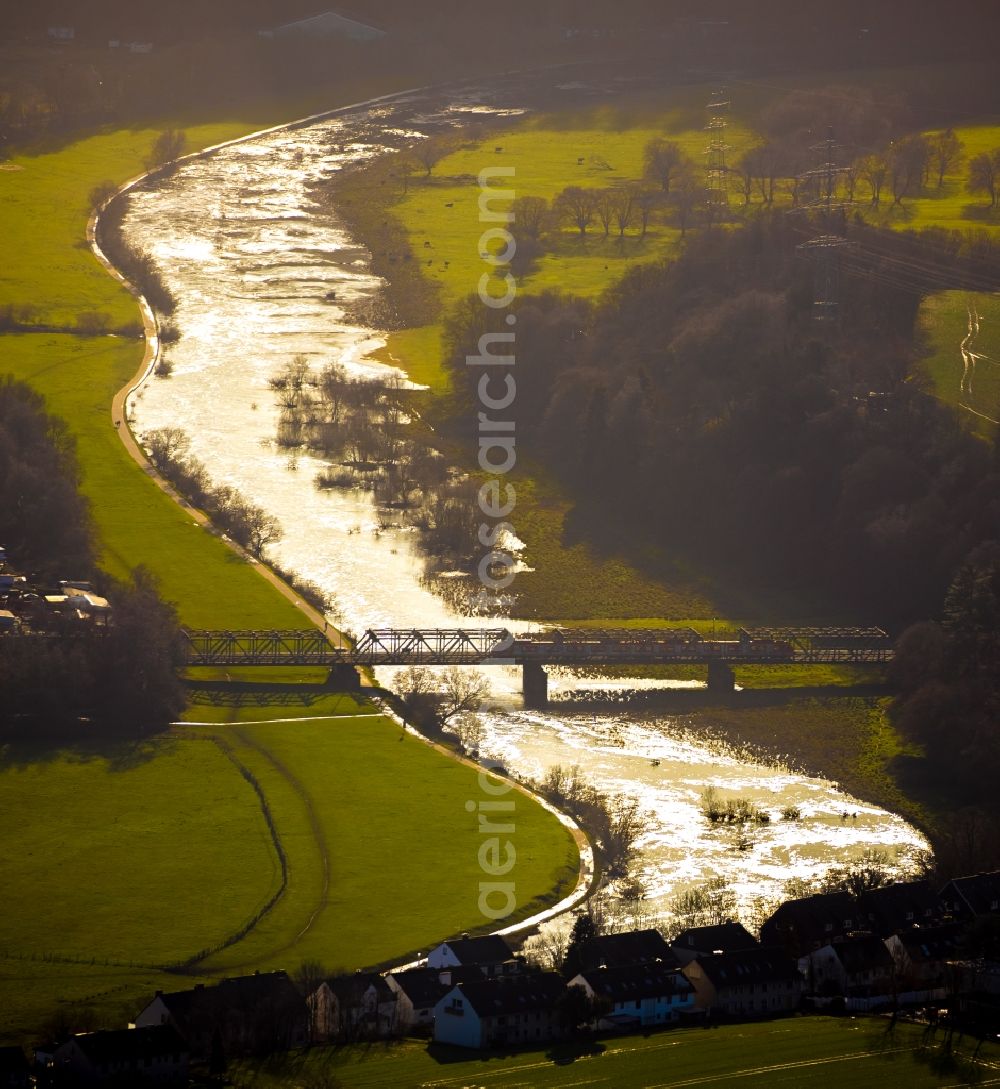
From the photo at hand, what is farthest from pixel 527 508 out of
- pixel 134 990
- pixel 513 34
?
pixel 513 34

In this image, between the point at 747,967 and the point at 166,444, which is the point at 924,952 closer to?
the point at 747,967

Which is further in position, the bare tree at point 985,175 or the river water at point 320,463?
the bare tree at point 985,175

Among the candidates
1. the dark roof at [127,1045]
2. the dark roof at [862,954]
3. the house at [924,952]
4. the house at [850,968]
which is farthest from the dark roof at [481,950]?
the house at [924,952]

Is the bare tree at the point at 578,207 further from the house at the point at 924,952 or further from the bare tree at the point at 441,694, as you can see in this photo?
the house at the point at 924,952

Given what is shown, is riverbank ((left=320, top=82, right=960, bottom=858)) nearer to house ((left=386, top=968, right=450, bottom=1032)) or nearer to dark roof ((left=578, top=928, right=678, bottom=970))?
dark roof ((left=578, top=928, right=678, bottom=970))

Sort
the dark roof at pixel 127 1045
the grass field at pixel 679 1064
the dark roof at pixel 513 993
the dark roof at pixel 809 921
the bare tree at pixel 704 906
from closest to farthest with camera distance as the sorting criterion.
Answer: the dark roof at pixel 127 1045 < the grass field at pixel 679 1064 < the dark roof at pixel 513 993 < the dark roof at pixel 809 921 < the bare tree at pixel 704 906

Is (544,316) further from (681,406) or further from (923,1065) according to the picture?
(923,1065)

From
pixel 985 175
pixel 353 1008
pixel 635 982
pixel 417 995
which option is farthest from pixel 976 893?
pixel 985 175
